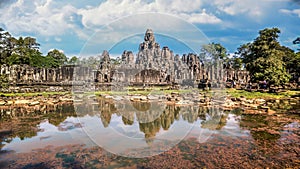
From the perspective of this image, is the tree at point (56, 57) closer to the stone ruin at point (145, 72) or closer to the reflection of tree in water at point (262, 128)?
the stone ruin at point (145, 72)

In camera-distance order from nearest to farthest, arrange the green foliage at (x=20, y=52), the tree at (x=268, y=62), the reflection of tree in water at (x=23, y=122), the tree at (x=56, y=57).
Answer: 1. the reflection of tree in water at (x=23, y=122)
2. the tree at (x=268, y=62)
3. the green foliage at (x=20, y=52)
4. the tree at (x=56, y=57)

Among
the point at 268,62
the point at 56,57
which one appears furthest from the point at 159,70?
the point at 56,57

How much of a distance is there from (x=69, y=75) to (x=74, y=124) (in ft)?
93.9

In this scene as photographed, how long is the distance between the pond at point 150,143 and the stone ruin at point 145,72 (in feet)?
80.5

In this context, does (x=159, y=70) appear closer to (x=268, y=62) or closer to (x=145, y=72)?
(x=145, y=72)

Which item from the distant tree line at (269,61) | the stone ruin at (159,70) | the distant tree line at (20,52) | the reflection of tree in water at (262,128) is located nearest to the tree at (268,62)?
the distant tree line at (269,61)

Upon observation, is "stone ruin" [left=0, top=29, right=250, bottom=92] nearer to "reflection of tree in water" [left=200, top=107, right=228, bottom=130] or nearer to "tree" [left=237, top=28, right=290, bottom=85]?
"tree" [left=237, top=28, right=290, bottom=85]

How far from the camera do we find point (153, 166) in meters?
6.92

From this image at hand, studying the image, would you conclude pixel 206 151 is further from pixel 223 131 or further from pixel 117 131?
pixel 117 131

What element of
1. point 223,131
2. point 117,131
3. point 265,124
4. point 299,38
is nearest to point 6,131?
point 117,131

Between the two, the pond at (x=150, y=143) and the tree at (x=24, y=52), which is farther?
the tree at (x=24, y=52)

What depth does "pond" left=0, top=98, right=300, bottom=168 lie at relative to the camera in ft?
23.6

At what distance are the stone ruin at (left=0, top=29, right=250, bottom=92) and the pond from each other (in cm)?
2453

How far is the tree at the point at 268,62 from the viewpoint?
29969 mm
